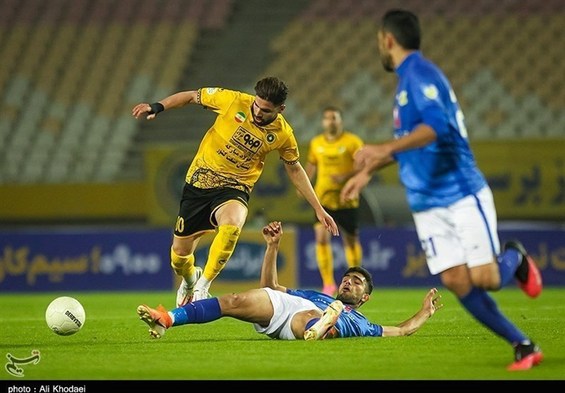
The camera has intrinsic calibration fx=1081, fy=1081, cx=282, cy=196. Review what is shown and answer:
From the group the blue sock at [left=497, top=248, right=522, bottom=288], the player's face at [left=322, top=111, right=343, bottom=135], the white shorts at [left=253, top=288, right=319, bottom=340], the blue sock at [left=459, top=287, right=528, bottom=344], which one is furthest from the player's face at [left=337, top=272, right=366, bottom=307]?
the player's face at [left=322, top=111, right=343, bottom=135]

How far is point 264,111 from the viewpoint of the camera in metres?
9.06

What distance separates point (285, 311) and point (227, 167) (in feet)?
6.12

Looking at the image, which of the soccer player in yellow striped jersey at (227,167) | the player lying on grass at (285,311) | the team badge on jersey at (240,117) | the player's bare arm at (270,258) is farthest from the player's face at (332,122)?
the player's bare arm at (270,258)

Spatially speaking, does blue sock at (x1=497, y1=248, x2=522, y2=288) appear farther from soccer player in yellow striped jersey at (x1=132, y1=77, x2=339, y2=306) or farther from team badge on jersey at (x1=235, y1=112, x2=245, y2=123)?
team badge on jersey at (x1=235, y1=112, x2=245, y2=123)

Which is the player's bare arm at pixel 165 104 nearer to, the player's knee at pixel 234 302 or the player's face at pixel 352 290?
the player's knee at pixel 234 302

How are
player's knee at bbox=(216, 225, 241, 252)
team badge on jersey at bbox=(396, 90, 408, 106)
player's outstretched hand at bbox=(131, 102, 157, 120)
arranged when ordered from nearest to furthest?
team badge on jersey at bbox=(396, 90, 408, 106) < player's outstretched hand at bbox=(131, 102, 157, 120) < player's knee at bbox=(216, 225, 241, 252)

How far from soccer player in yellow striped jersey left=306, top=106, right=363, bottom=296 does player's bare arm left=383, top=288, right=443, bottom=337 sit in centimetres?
552

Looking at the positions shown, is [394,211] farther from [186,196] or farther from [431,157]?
[431,157]

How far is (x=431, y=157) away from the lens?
21.7 feet

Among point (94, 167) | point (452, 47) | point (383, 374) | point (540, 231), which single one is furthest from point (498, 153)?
point (383, 374)

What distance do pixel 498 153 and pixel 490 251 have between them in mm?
11210

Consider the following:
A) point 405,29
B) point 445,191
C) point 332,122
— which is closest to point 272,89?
point 405,29

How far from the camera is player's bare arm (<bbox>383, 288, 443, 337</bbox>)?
8250mm

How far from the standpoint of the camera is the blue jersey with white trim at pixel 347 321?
8.41 meters
